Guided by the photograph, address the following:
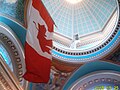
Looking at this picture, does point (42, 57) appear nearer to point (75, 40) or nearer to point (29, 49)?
point (29, 49)

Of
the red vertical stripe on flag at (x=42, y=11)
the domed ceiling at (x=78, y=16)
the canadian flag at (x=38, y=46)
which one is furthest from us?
the domed ceiling at (x=78, y=16)

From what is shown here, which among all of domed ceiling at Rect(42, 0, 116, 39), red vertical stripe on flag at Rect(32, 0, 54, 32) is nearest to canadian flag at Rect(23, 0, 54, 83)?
red vertical stripe on flag at Rect(32, 0, 54, 32)

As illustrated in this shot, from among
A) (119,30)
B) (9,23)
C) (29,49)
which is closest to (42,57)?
(29,49)

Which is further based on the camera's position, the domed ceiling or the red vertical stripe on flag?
the domed ceiling

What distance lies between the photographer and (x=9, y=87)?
26.0ft

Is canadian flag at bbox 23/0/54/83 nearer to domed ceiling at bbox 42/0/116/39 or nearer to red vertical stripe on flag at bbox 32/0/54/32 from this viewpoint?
red vertical stripe on flag at bbox 32/0/54/32

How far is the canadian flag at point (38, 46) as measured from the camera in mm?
7715

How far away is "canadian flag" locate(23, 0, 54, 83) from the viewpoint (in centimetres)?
771

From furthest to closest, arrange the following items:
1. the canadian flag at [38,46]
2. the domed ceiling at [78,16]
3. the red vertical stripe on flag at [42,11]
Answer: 1. the domed ceiling at [78,16]
2. the red vertical stripe on flag at [42,11]
3. the canadian flag at [38,46]

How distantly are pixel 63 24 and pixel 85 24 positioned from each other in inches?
40.7

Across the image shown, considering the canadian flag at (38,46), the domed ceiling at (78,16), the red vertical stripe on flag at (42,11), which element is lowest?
the canadian flag at (38,46)

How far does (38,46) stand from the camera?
818 cm

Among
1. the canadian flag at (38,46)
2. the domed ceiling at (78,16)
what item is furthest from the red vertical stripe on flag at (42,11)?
the domed ceiling at (78,16)

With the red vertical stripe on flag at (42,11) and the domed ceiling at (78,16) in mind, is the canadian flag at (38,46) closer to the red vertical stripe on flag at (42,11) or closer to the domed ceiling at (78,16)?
the red vertical stripe on flag at (42,11)
